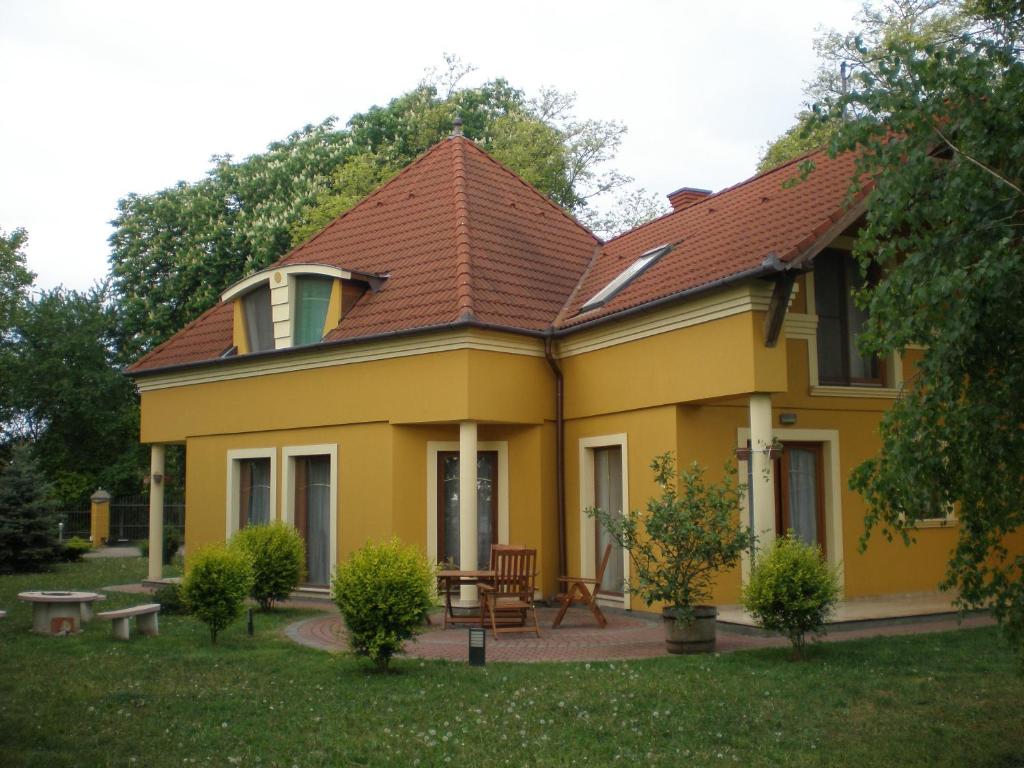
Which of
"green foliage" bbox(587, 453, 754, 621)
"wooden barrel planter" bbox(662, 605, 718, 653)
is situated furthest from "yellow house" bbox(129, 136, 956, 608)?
"wooden barrel planter" bbox(662, 605, 718, 653)

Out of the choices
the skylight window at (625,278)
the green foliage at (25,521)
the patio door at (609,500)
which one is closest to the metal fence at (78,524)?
the green foliage at (25,521)

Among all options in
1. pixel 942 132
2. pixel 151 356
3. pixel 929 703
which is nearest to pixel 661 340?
pixel 929 703

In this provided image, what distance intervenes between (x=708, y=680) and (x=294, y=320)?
996 cm

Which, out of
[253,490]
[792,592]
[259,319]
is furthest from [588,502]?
[259,319]

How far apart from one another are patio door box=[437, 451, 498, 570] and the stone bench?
442cm

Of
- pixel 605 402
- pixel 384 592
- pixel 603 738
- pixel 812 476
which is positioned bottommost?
pixel 603 738

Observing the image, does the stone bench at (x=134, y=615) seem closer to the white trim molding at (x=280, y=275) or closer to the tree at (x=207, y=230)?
the white trim molding at (x=280, y=275)

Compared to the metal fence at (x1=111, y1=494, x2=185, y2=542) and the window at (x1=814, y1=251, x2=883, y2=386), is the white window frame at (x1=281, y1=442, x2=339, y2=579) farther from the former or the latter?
the metal fence at (x1=111, y1=494, x2=185, y2=542)


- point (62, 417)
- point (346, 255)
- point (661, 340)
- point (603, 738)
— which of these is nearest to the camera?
point (603, 738)

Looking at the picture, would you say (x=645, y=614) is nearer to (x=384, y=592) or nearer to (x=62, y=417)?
(x=384, y=592)

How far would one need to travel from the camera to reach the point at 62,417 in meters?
40.5

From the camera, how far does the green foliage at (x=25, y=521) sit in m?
22.0

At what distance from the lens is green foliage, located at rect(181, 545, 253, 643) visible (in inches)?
441

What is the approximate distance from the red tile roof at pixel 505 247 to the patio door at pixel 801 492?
2826mm
